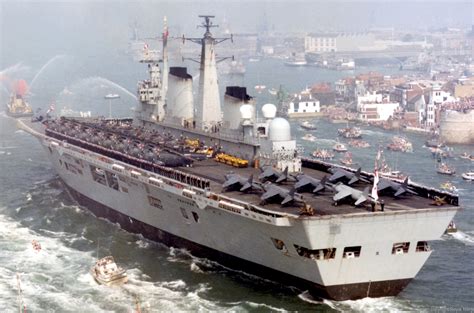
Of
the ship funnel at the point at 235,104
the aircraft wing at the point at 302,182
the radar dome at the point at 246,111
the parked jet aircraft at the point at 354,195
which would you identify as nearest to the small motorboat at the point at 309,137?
the ship funnel at the point at 235,104

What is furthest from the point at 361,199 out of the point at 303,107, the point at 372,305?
the point at 303,107

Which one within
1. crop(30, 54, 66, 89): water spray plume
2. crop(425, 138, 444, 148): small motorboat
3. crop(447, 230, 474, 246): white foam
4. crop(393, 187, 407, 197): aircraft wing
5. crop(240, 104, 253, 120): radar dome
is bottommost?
crop(425, 138, 444, 148): small motorboat

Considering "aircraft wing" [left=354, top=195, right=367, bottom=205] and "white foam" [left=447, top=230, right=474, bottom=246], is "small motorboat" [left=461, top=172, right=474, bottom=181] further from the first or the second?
"aircraft wing" [left=354, top=195, right=367, bottom=205]

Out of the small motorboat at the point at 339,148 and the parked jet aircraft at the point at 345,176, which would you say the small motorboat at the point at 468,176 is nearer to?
the small motorboat at the point at 339,148

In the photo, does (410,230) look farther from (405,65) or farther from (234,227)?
(405,65)

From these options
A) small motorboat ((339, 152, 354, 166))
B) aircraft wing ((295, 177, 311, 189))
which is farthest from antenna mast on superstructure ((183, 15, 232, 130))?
small motorboat ((339, 152, 354, 166))

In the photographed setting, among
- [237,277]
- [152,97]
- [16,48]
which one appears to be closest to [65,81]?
[16,48]
